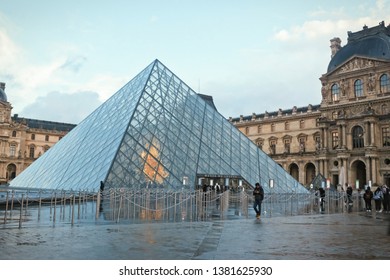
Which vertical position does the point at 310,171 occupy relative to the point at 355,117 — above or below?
below

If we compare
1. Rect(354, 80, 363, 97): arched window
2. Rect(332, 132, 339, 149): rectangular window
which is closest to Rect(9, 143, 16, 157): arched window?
Rect(332, 132, 339, 149): rectangular window

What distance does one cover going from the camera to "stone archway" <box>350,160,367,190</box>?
4838cm

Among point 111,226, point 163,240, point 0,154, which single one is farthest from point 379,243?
point 0,154

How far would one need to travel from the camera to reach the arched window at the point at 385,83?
46250 mm

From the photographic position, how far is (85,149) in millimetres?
23250

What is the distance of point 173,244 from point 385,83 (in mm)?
46778

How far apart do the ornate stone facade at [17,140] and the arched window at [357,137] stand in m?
55.3

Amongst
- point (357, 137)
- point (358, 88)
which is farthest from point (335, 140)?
point (358, 88)

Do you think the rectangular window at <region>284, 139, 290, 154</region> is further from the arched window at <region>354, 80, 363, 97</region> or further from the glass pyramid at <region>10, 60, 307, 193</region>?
the glass pyramid at <region>10, 60, 307, 193</region>

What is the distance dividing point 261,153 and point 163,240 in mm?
20284

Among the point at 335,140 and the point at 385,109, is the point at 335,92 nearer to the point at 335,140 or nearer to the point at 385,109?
the point at 335,140

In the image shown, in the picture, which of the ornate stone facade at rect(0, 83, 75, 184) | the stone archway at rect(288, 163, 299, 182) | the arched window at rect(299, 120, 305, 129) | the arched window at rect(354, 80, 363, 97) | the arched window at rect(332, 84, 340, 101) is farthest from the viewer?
the ornate stone facade at rect(0, 83, 75, 184)

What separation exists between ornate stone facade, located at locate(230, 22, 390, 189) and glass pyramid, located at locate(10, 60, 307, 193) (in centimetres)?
2180

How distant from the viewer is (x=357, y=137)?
48312 mm
